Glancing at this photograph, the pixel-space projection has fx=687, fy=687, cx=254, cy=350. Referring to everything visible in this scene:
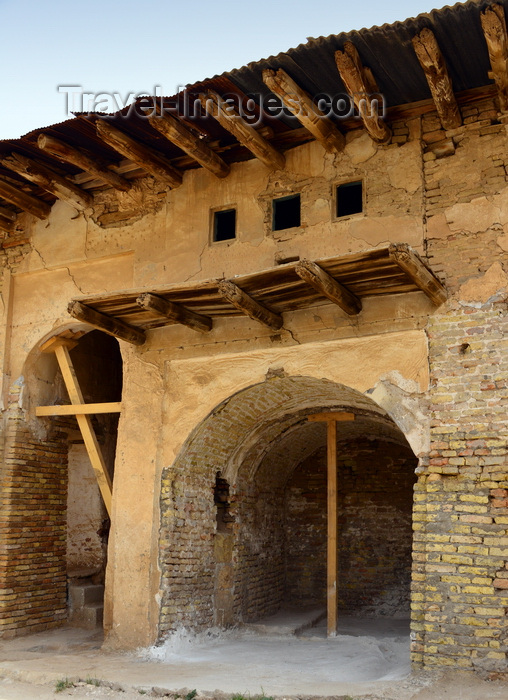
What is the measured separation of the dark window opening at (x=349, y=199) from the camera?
25.1 feet

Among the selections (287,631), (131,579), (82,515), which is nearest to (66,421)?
(82,515)

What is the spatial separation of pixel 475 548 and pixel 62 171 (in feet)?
22.1

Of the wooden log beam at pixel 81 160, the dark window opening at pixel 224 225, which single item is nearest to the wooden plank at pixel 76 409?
the dark window opening at pixel 224 225

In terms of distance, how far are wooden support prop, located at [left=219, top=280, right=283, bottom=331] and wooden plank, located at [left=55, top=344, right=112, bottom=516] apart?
2894 millimetres

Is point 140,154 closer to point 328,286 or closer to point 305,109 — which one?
point 305,109

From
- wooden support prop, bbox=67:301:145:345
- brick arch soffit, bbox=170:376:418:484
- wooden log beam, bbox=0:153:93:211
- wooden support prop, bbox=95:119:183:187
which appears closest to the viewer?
wooden support prop, bbox=67:301:145:345

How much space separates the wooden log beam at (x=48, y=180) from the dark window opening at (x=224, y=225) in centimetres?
196

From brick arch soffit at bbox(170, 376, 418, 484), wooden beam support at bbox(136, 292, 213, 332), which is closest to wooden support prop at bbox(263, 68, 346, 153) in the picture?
wooden beam support at bbox(136, 292, 213, 332)

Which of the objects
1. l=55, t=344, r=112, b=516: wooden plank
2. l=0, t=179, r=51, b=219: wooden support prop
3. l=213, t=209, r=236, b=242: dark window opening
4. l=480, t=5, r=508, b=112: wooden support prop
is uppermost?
l=480, t=5, r=508, b=112: wooden support prop

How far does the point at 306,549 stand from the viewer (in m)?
10.8

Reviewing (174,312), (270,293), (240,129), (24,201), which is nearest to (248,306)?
(270,293)

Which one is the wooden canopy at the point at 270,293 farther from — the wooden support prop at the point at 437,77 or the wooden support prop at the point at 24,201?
the wooden support prop at the point at 24,201

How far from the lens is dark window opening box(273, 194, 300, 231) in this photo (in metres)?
7.89

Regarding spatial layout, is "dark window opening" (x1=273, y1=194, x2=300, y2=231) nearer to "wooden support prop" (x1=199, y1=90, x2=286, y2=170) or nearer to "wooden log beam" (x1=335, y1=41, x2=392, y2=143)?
"wooden support prop" (x1=199, y1=90, x2=286, y2=170)
